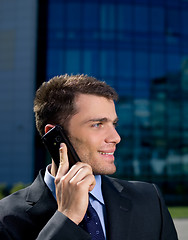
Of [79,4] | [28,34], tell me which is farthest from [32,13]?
[79,4]

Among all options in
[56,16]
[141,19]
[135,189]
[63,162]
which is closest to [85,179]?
[63,162]

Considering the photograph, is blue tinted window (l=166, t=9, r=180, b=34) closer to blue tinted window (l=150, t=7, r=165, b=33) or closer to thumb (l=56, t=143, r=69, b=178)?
blue tinted window (l=150, t=7, r=165, b=33)

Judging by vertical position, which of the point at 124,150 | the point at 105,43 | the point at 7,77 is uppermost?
the point at 105,43

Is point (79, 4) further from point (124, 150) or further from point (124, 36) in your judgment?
point (124, 150)

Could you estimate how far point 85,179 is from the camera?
166cm

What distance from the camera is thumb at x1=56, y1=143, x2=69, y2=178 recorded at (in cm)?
175

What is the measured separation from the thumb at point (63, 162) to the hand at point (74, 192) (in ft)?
0.11

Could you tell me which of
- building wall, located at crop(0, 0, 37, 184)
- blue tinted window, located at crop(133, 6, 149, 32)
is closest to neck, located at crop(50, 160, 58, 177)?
building wall, located at crop(0, 0, 37, 184)

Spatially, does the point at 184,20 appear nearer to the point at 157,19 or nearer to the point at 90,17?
the point at 157,19

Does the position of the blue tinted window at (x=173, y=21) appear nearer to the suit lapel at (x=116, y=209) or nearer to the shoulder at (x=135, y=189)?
the shoulder at (x=135, y=189)

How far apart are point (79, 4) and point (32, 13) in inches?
152

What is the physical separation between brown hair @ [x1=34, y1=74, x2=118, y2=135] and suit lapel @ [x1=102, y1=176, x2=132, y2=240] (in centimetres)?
54

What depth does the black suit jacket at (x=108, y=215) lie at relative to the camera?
1.62 metres

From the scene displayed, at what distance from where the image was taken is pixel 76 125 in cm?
199
